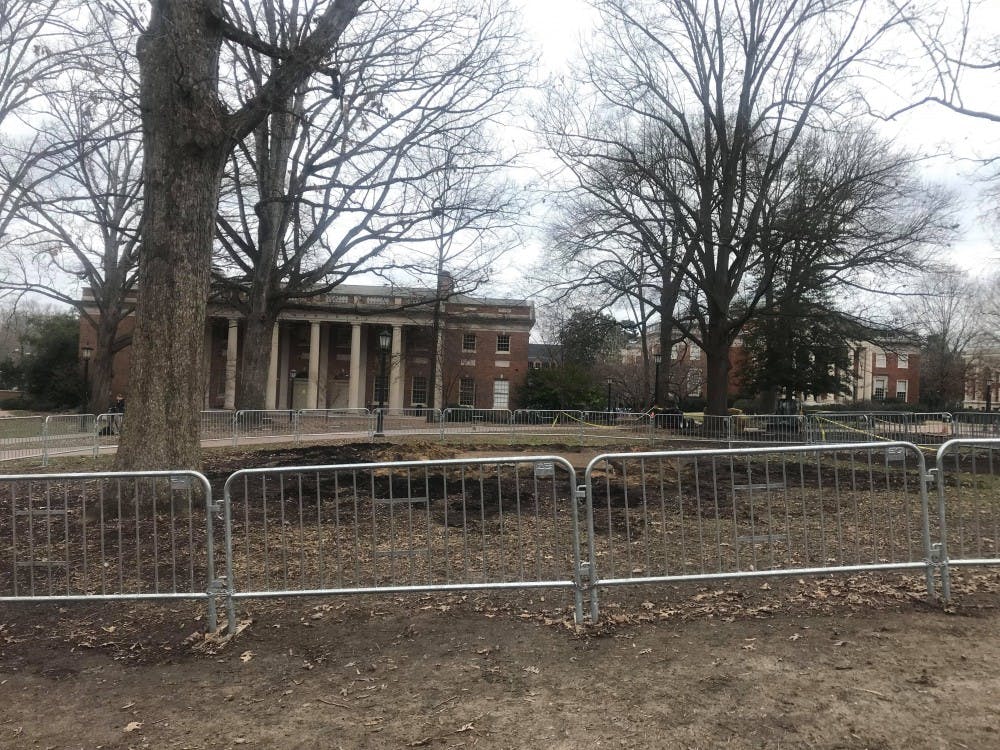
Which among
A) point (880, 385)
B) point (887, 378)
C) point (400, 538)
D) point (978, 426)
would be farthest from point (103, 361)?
point (887, 378)

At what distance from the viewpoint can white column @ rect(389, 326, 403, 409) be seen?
4632 cm

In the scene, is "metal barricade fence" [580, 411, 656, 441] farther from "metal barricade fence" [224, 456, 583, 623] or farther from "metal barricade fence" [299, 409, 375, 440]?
"metal barricade fence" [224, 456, 583, 623]

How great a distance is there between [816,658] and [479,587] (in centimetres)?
205

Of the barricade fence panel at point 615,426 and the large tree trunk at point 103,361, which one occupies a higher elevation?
the large tree trunk at point 103,361

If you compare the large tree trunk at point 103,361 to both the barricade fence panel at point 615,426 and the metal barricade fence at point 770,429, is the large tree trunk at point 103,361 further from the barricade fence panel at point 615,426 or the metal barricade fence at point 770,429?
the metal barricade fence at point 770,429

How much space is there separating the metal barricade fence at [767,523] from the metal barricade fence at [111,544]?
299 cm

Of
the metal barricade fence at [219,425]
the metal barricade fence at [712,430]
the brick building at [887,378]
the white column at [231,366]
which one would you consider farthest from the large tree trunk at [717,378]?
the brick building at [887,378]

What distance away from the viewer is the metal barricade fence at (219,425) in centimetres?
1894

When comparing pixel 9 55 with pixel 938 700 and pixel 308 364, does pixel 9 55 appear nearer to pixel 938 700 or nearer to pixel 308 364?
pixel 938 700

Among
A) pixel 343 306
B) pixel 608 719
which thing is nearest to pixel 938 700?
pixel 608 719

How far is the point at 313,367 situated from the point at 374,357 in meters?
4.90

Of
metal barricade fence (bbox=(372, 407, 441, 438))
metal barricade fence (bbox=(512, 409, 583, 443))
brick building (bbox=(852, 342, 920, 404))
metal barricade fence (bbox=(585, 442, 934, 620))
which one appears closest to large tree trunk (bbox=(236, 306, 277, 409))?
metal barricade fence (bbox=(372, 407, 441, 438))

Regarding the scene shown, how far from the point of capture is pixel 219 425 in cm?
1920

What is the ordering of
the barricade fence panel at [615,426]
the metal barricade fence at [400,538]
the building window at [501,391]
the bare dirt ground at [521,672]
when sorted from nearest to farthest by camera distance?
the bare dirt ground at [521,672] < the metal barricade fence at [400,538] < the barricade fence panel at [615,426] < the building window at [501,391]
